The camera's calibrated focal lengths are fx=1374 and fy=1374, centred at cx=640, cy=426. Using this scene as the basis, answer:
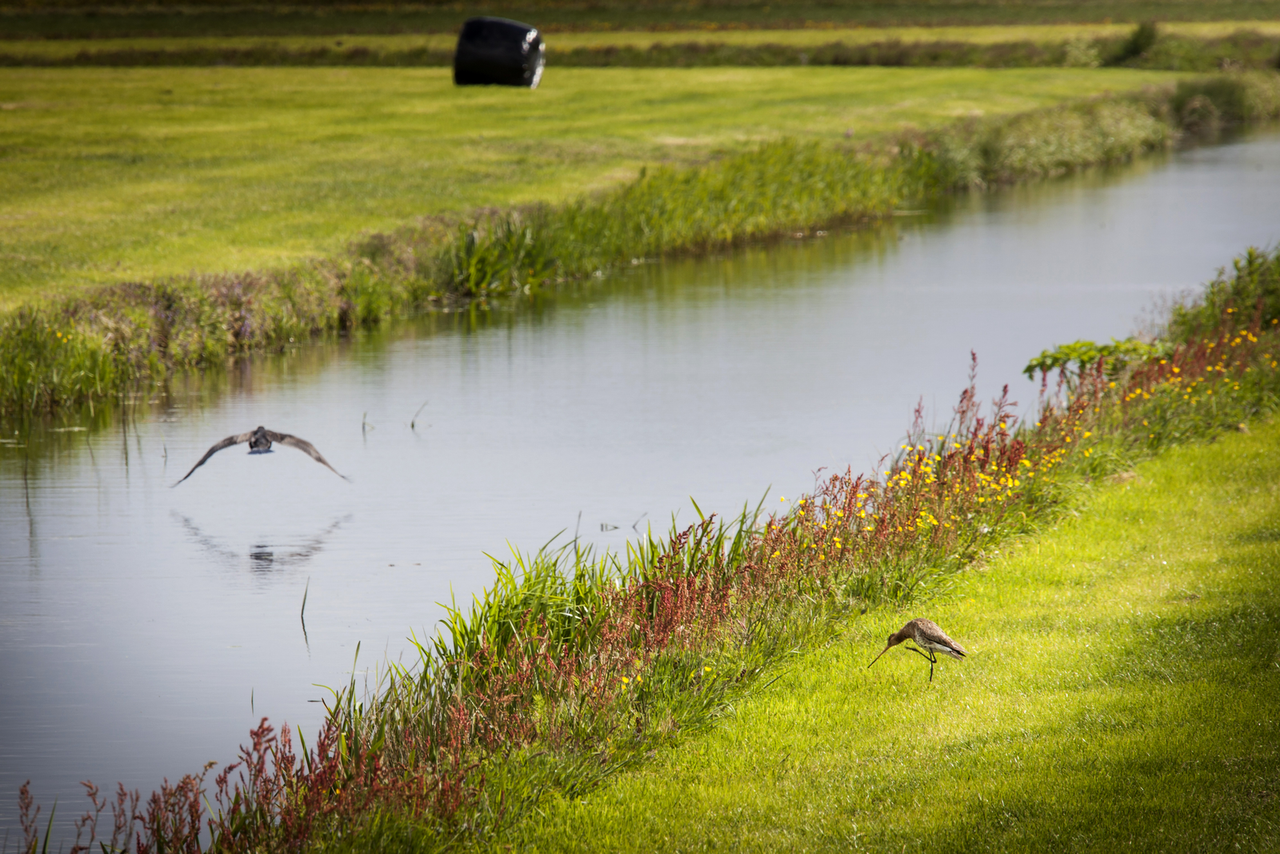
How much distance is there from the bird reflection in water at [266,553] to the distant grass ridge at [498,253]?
4.77 metres

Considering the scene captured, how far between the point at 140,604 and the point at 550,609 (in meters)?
3.00

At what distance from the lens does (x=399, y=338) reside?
1800 cm

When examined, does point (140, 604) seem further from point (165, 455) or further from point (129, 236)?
point (129, 236)

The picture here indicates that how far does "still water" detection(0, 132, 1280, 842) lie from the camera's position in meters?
7.71

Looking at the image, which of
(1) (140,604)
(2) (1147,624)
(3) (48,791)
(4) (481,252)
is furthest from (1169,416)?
(4) (481,252)

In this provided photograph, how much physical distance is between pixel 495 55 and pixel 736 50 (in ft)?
64.6

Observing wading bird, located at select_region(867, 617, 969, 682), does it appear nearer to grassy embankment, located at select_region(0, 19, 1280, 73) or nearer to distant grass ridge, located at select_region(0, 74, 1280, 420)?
distant grass ridge, located at select_region(0, 74, 1280, 420)

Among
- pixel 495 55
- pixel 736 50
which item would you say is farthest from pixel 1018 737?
pixel 736 50

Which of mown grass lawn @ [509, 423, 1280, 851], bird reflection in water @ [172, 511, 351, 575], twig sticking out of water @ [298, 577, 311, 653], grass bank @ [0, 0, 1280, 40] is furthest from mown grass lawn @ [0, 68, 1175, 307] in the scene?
grass bank @ [0, 0, 1280, 40]

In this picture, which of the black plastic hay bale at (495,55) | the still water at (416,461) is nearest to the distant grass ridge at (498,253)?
the still water at (416,461)

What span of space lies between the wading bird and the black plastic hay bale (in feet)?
139

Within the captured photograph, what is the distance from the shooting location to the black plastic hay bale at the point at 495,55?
154 ft

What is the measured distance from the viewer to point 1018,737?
611cm

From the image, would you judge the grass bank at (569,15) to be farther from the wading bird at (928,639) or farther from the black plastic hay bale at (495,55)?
the wading bird at (928,639)
